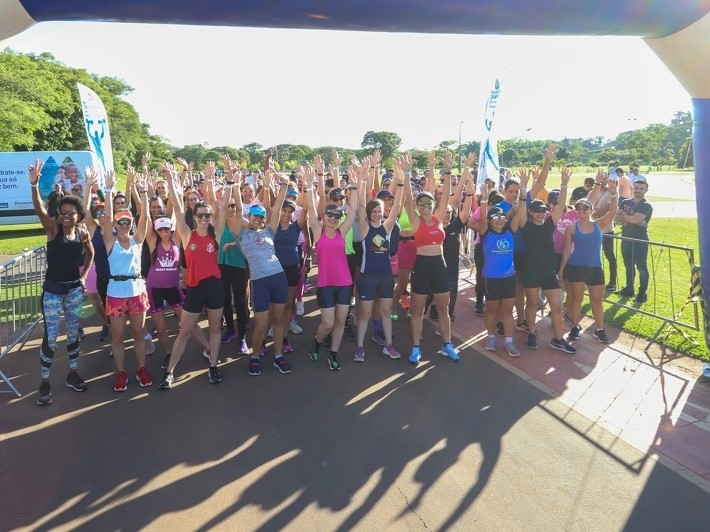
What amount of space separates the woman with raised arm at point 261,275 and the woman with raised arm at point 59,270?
1541mm

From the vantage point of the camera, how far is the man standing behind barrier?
7.57 m

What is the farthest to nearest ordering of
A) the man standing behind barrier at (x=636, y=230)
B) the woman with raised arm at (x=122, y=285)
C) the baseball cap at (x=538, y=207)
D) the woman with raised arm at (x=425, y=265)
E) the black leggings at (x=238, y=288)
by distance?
the man standing behind barrier at (x=636, y=230)
the black leggings at (x=238, y=288)
the baseball cap at (x=538, y=207)
the woman with raised arm at (x=425, y=265)
the woman with raised arm at (x=122, y=285)

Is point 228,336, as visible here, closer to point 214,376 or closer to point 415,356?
point 214,376

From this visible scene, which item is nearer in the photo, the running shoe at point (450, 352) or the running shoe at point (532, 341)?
the running shoe at point (450, 352)

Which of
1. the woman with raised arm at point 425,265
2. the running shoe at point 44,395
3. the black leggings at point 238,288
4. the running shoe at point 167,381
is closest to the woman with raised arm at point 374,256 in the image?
the woman with raised arm at point 425,265

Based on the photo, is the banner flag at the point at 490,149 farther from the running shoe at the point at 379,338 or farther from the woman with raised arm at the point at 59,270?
the woman with raised arm at the point at 59,270

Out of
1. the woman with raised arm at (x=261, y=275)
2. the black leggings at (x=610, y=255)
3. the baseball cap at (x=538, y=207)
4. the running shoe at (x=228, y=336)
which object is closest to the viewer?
the woman with raised arm at (x=261, y=275)

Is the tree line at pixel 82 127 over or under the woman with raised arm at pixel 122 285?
over

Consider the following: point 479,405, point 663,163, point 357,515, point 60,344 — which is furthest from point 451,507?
point 663,163

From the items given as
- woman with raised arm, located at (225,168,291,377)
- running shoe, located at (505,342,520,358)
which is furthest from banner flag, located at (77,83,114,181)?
running shoe, located at (505,342,520,358)

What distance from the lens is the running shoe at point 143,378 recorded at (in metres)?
5.09

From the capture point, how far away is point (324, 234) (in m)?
5.47

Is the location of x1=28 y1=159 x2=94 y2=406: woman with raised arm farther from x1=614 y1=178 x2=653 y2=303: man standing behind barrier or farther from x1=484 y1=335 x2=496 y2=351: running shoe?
x1=614 y1=178 x2=653 y2=303: man standing behind barrier

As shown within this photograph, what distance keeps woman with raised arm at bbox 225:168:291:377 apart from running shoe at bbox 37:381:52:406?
6.46ft
